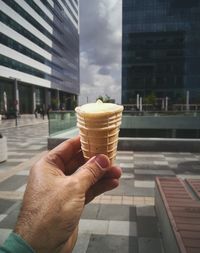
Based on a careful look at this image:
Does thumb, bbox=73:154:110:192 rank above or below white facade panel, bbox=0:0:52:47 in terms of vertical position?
below

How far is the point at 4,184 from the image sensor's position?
7.79m

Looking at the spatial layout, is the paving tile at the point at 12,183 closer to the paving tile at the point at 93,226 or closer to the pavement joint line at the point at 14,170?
the pavement joint line at the point at 14,170

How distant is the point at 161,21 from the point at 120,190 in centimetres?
8601

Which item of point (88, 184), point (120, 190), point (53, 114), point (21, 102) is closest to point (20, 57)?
point (21, 102)

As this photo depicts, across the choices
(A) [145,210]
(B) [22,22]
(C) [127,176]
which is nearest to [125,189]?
(C) [127,176]

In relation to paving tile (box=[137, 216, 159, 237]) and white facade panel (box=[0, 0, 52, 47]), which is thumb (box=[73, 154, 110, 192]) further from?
white facade panel (box=[0, 0, 52, 47])

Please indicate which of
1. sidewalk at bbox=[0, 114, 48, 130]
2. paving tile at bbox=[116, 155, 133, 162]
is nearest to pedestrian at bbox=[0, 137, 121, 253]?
paving tile at bbox=[116, 155, 133, 162]

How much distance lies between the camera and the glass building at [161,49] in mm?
82625

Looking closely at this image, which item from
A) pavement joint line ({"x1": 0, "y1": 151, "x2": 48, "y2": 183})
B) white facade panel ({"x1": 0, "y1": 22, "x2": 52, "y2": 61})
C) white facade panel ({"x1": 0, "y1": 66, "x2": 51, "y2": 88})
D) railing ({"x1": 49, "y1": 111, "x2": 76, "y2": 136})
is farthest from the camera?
white facade panel ({"x1": 0, "y1": 22, "x2": 52, "y2": 61})

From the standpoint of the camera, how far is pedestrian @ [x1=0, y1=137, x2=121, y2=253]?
5.05 ft

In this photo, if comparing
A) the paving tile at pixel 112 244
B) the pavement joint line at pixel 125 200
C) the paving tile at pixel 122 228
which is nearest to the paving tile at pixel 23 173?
the pavement joint line at pixel 125 200

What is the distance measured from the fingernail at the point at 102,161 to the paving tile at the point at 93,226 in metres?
3.34

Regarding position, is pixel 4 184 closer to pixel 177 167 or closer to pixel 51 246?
pixel 177 167

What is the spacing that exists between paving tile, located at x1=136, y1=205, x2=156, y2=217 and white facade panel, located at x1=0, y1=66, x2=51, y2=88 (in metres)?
47.0
